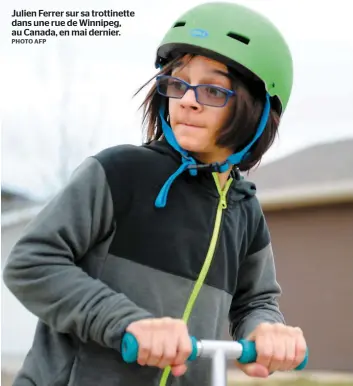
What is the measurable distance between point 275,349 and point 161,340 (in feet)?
0.68

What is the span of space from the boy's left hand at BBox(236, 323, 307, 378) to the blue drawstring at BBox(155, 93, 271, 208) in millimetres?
260

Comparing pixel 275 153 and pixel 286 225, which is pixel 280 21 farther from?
pixel 286 225

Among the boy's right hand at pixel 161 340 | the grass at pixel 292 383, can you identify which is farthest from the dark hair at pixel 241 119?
the grass at pixel 292 383

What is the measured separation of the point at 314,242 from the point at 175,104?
0.54 metres

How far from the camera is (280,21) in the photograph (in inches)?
55.8

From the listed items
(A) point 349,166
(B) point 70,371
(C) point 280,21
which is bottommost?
(B) point 70,371

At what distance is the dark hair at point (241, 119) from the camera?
110 centimetres

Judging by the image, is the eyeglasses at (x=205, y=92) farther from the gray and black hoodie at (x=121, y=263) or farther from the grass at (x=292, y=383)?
the grass at (x=292, y=383)

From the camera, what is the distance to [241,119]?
1.10 m

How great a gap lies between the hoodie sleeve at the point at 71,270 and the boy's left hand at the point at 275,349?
7.7 inches

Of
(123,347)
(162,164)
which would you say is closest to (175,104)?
(162,164)

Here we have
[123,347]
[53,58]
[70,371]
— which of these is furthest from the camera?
[53,58]

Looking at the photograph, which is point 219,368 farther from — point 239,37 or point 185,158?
point 239,37

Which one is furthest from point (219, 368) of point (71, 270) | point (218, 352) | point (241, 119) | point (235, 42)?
point (235, 42)
